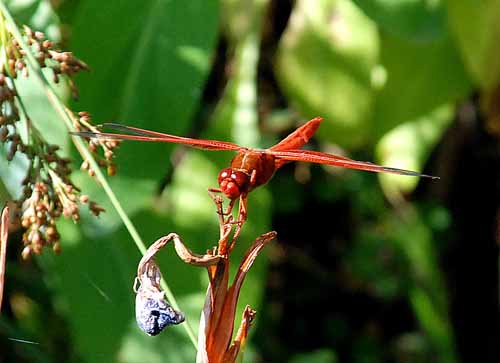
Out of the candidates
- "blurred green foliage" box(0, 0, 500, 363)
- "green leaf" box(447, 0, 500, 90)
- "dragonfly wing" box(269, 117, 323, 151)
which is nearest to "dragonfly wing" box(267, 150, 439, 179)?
"dragonfly wing" box(269, 117, 323, 151)

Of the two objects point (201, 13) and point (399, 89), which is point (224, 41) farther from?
point (201, 13)

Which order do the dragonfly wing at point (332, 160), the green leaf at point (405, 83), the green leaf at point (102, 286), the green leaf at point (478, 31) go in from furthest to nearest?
the green leaf at point (405, 83) → the green leaf at point (478, 31) → the green leaf at point (102, 286) → the dragonfly wing at point (332, 160)

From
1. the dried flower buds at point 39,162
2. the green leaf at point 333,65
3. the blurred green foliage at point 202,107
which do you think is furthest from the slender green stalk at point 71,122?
the green leaf at point 333,65

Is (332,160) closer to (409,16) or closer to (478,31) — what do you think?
(409,16)

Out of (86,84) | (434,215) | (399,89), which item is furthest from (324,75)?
(434,215)

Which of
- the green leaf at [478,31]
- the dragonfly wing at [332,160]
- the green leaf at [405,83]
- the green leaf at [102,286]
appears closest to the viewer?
the dragonfly wing at [332,160]

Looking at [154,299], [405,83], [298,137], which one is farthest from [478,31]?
[154,299]

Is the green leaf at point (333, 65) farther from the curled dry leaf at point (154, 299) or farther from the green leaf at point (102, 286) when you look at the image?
the curled dry leaf at point (154, 299)
